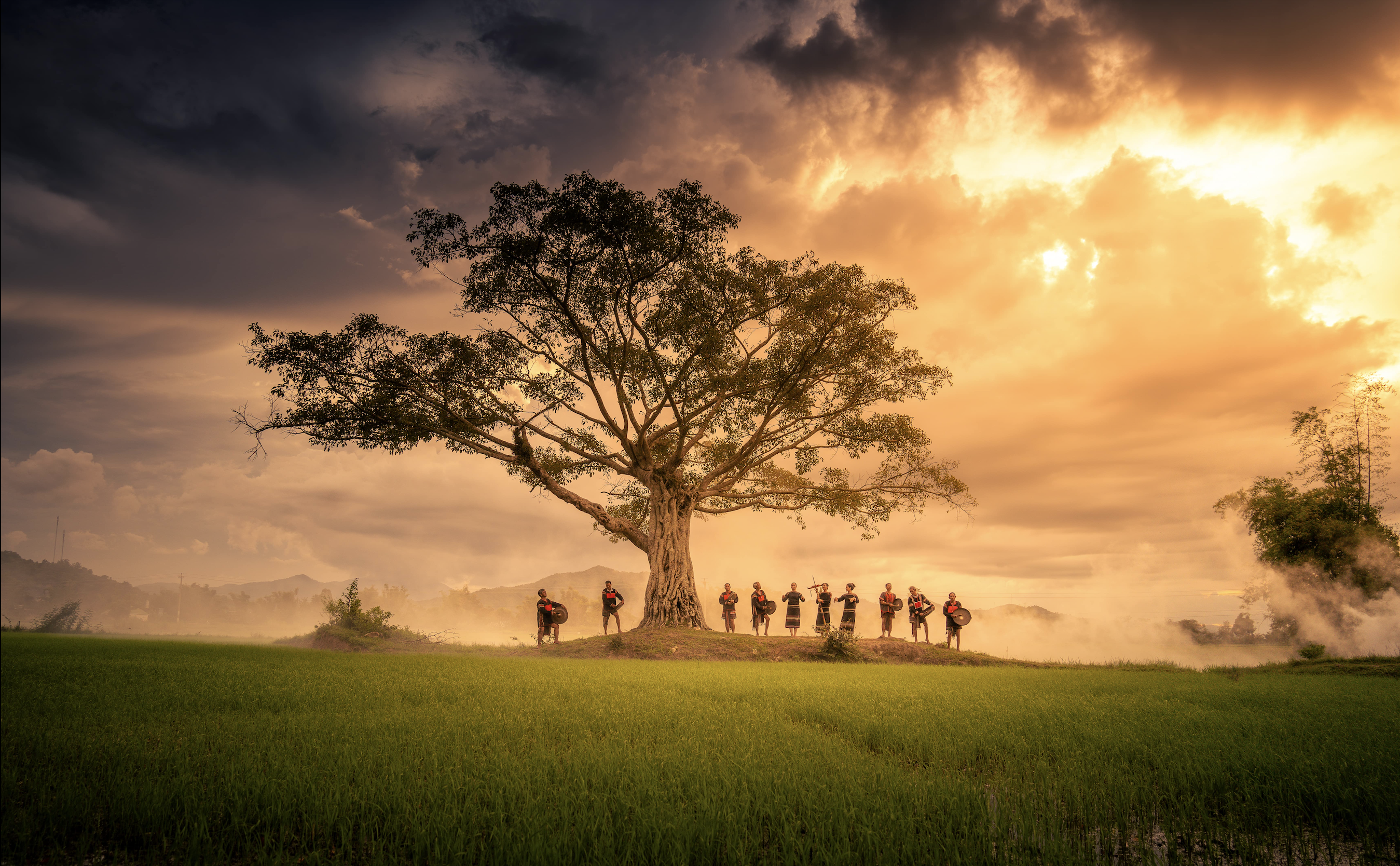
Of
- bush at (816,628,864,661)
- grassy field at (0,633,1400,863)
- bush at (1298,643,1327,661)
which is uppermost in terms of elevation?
grassy field at (0,633,1400,863)

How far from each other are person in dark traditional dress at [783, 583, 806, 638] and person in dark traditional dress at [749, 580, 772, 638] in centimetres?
81

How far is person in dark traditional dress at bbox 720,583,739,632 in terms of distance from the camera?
90.0ft

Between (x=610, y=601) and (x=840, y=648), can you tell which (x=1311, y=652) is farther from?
(x=610, y=601)

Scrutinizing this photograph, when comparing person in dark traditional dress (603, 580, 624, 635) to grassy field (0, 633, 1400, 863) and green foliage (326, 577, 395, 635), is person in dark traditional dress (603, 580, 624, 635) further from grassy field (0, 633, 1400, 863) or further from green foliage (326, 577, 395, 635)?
grassy field (0, 633, 1400, 863)

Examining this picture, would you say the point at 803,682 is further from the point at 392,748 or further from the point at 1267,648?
the point at 1267,648

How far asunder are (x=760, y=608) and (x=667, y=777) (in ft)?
76.8

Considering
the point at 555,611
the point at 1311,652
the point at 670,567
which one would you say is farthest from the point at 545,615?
the point at 1311,652

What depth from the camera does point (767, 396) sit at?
23031 mm

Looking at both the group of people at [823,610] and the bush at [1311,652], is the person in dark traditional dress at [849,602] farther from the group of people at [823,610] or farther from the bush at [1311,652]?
the bush at [1311,652]

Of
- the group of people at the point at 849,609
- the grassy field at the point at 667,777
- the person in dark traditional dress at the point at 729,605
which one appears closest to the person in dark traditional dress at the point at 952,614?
the group of people at the point at 849,609

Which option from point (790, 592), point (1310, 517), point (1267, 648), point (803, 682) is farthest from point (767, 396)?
point (1267, 648)

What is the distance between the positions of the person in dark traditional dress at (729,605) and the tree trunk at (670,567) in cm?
373

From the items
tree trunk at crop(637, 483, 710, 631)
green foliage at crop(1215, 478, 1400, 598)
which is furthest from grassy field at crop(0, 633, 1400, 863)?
green foliage at crop(1215, 478, 1400, 598)

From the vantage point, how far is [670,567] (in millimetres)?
23453
